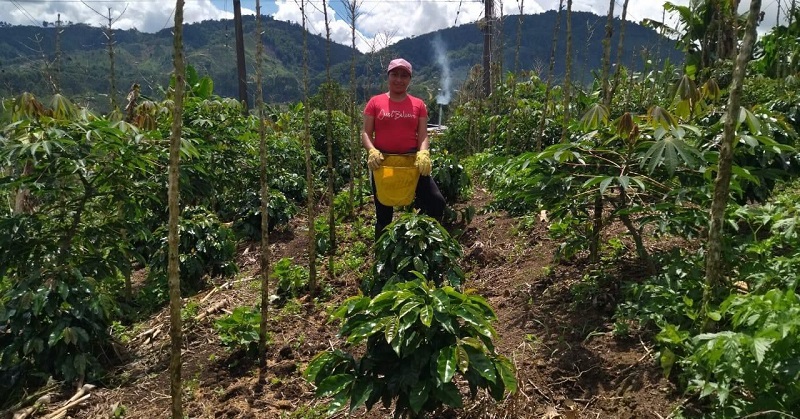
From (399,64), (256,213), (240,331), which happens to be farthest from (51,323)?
(256,213)

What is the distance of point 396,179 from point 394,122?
0.48 m

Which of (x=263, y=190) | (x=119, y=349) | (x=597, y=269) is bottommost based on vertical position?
(x=119, y=349)

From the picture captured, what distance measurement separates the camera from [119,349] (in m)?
3.67

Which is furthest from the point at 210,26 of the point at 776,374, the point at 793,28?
the point at 776,374

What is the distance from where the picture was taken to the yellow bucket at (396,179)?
391 cm

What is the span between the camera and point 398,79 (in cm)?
392

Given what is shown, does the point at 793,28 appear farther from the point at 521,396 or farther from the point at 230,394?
the point at 230,394

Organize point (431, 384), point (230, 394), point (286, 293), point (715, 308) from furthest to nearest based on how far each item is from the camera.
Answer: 1. point (286, 293)
2. point (230, 394)
3. point (715, 308)
4. point (431, 384)

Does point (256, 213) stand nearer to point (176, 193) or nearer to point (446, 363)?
point (176, 193)

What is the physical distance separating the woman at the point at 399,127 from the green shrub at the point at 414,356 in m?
1.94

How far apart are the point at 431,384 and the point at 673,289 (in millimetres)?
1344

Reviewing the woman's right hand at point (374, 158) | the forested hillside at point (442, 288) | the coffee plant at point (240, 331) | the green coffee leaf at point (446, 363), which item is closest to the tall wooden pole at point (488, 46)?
the forested hillside at point (442, 288)

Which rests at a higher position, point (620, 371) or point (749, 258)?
point (749, 258)

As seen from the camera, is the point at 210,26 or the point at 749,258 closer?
the point at 749,258
